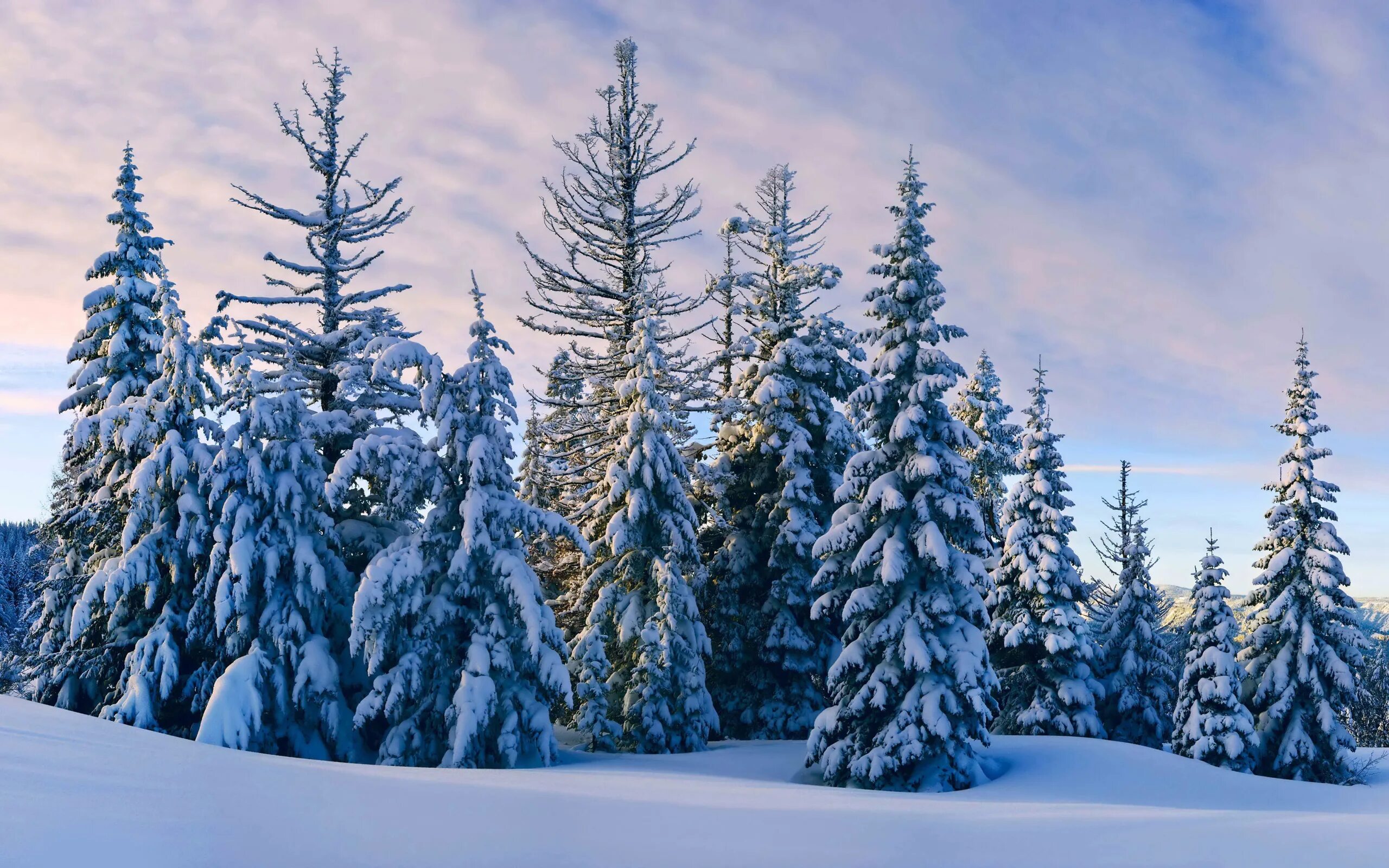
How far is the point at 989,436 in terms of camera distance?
36.2m

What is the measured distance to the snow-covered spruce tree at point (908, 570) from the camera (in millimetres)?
19422

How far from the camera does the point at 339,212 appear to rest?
25.4 metres

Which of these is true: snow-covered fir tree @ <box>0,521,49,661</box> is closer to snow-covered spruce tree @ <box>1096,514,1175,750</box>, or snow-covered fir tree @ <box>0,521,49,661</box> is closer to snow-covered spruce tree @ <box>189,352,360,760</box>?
snow-covered spruce tree @ <box>189,352,360,760</box>

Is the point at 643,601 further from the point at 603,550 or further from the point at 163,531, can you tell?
the point at 163,531

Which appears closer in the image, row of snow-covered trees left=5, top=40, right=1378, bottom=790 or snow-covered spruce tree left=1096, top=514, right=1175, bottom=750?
row of snow-covered trees left=5, top=40, right=1378, bottom=790

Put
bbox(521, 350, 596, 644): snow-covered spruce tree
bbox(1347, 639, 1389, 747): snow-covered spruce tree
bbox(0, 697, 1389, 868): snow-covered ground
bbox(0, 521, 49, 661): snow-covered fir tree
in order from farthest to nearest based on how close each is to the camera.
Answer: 1. bbox(1347, 639, 1389, 747): snow-covered spruce tree
2. bbox(0, 521, 49, 661): snow-covered fir tree
3. bbox(521, 350, 596, 644): snow-covered spruce tree
4. bbox(0, 697, 1389, 868): snow-covered ground

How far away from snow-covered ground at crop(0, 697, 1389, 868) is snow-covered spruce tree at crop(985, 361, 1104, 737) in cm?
1781

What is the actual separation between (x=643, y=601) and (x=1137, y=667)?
19124 millimetres

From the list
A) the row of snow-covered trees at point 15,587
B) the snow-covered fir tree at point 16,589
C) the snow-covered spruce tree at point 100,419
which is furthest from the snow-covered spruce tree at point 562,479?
the row of snow-covered trees at point 15,587

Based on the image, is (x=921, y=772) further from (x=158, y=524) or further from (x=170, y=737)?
(x=158, y=524)

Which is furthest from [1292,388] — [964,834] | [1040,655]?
[964,834]

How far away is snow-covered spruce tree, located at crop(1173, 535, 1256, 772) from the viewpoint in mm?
26656

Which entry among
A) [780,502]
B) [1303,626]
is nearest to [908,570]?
[780,502]

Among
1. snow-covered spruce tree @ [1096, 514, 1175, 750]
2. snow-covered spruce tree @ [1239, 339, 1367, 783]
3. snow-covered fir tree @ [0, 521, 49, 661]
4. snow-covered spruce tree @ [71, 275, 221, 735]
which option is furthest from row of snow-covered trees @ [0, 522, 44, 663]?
snow-covered spruce tree @ [1239, 339, 1367, 783]
